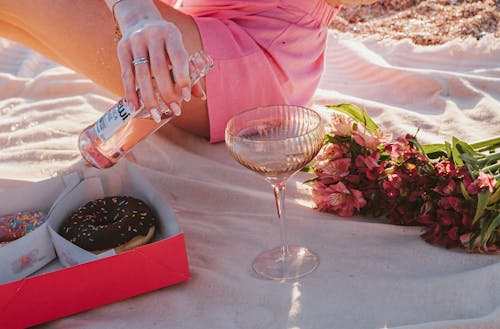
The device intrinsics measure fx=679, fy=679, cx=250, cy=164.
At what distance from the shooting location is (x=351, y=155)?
1311mm

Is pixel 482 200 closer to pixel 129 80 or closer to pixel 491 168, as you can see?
pixel 491 168

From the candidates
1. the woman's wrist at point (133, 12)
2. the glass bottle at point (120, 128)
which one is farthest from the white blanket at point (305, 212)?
the woman's wrist at point (133, 12)

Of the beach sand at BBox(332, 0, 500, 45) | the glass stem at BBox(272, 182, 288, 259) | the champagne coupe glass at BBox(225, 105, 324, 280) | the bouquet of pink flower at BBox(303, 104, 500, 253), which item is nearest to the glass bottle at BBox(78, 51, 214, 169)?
the champagne coupe glass at BBox(225, 105, 324, 280)

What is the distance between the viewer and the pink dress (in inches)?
64.2

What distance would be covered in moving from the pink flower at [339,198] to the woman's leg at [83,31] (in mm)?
438

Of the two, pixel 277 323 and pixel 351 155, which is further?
pixel 351 155

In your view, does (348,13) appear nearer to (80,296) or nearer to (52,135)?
(52,135)

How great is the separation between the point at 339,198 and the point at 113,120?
1.55 feet

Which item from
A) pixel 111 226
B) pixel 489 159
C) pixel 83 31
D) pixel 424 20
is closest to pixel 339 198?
pixel 489 159

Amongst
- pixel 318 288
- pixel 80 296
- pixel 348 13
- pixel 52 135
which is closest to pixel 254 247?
pixel 318 288

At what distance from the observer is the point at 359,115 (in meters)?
1.46

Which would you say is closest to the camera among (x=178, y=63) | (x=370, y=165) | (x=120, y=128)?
(x=178, y=63)

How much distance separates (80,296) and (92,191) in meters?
0.33

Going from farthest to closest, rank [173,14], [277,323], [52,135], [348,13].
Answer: [348,13] < [52,135] < [173,14] < [277,323]
